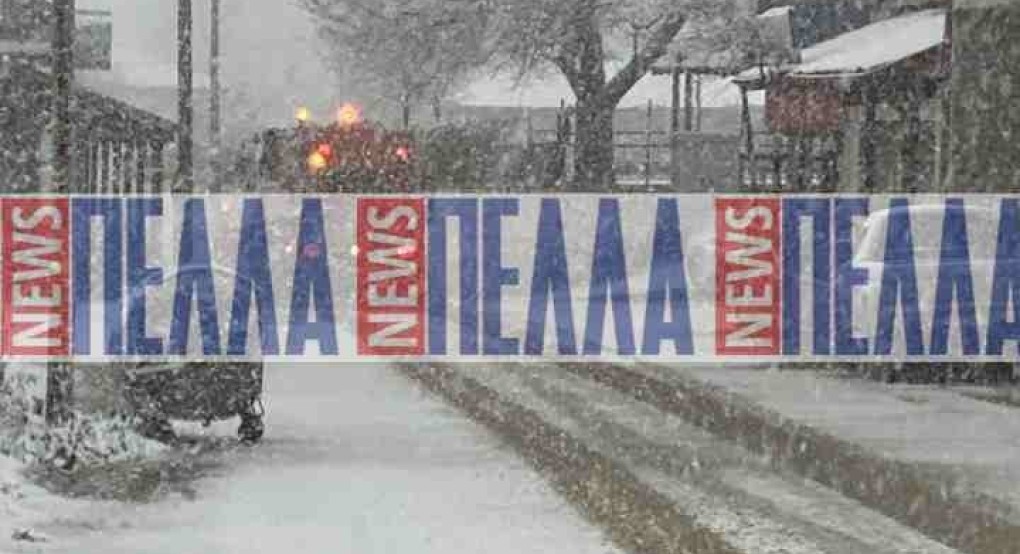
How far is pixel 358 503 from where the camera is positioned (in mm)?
11477

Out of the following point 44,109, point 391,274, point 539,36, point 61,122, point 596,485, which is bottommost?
point 596,485

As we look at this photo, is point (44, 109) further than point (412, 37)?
No

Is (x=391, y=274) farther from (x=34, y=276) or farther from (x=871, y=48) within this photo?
(x=34, y=276)

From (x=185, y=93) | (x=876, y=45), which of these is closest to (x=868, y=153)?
(x=876, y=45)

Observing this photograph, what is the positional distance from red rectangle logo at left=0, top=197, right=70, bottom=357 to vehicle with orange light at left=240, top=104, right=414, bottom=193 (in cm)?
923

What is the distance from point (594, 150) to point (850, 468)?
2732 centimetres

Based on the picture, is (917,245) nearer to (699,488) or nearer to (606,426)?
(606,426)

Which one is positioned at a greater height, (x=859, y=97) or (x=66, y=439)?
(x=859, y=97)

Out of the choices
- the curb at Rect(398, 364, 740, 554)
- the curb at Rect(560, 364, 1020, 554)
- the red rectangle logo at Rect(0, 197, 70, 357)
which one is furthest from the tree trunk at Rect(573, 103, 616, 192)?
the curb at Rect(398, 364, 740, 554)

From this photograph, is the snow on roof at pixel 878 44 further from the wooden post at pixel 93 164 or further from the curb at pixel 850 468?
the wooden post at pixel 93 164

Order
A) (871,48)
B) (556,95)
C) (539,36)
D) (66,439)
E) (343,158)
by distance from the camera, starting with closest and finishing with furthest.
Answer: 1. (66,439)
2. (871,48)
3. (343,158)
4. (539,36)
5. (556,95)

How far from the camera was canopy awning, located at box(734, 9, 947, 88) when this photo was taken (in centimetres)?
2659

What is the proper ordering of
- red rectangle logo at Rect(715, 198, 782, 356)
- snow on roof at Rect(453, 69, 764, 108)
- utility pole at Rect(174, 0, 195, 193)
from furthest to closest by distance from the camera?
snow on roof at Rect(453, 69, 764, 108), utility pole at Rect(174, 0, 195, 193), red rectangle logo at Rect(715, 198, 782, 356)

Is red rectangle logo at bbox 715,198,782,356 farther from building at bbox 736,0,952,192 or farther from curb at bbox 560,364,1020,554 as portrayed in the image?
curb at bbox 560,364,1020,554
